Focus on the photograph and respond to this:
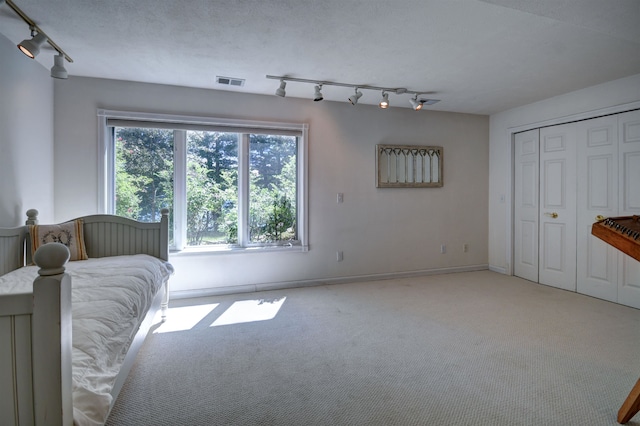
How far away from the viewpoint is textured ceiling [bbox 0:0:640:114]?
208cm

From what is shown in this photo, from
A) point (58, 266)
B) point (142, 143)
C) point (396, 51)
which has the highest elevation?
point (396, 51)

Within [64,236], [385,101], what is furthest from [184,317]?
[385,101]

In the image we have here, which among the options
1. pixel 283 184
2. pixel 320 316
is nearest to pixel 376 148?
pixel 283 184

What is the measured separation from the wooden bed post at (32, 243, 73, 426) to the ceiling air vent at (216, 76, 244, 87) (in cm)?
287

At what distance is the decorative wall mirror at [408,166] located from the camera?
4.47 m

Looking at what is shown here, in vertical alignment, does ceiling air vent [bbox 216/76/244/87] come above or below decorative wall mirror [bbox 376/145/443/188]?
above

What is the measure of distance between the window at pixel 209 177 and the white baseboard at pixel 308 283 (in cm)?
47

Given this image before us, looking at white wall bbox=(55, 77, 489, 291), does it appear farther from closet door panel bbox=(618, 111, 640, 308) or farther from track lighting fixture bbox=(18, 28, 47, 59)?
closet door panel bbox=(618, 111, 640, 308)

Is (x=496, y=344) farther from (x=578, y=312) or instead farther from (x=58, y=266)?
(x=58, y=266)

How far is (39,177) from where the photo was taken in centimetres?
302

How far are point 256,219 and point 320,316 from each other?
59.9 inches

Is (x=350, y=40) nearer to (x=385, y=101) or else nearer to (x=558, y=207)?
(x=385, y=101)

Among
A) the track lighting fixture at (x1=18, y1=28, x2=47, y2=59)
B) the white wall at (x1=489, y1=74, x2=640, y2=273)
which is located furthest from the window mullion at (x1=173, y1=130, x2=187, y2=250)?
the white wall at (x1=489, y1=74, x2=640, y2=273)

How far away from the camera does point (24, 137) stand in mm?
2775
